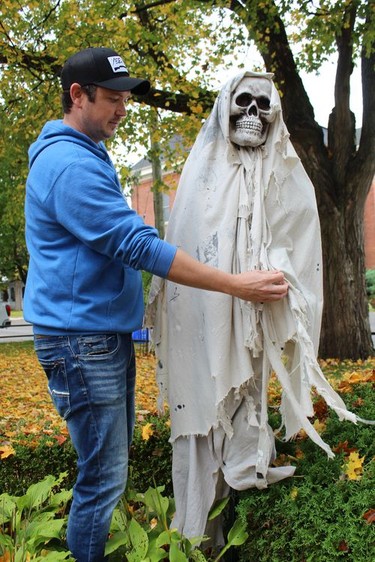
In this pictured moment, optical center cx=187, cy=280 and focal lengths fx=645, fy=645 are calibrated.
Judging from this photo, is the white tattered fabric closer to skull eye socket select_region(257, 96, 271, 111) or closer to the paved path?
skull eye socket select_region(257, 96, 271, 111)

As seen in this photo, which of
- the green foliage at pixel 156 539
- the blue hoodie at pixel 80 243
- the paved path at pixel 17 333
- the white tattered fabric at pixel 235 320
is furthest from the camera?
the paved path at pixel 17 333

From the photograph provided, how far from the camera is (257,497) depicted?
2.69 metres

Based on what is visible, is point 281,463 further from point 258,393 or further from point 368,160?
point 368,160

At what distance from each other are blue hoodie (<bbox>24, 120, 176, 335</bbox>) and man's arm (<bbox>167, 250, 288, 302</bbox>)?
0.05m

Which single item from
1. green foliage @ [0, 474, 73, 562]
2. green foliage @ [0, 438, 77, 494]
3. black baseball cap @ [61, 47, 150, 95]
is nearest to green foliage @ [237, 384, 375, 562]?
green foliage @ [0, 474, 73, 562]

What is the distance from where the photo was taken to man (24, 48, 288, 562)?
224 centimetres

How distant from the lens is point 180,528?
281cm

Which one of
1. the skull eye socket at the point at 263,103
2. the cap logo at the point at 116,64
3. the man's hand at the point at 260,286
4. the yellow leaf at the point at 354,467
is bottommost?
the yellow leaf at the point at 354,467

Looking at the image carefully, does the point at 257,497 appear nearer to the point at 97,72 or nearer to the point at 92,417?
the point at 92,417

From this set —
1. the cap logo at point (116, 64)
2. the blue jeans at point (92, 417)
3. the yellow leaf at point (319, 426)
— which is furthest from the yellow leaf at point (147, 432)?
the cap logo at point (116, 64)

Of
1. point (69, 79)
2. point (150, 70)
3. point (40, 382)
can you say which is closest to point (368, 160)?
point (150, 70)

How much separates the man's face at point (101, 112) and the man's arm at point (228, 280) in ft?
1.90

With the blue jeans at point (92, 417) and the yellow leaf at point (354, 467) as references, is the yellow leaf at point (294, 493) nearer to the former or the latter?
the yellow leaf at point (354, 467)

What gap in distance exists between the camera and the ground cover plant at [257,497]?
7.92ft
